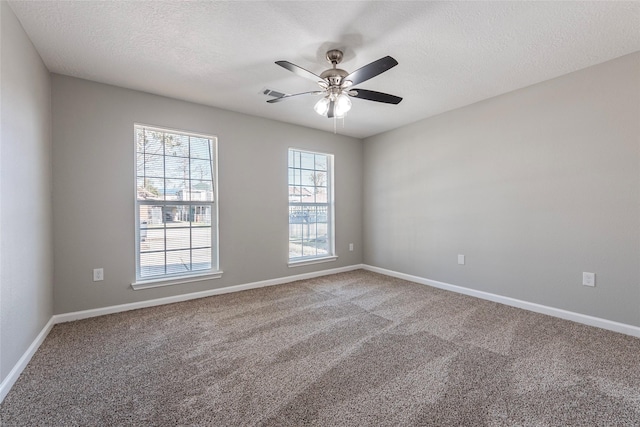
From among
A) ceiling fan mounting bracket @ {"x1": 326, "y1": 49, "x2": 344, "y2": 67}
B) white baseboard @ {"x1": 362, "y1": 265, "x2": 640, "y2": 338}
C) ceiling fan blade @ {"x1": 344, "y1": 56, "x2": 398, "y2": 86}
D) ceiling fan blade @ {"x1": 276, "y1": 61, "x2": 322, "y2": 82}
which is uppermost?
ceiling fan mounting bracket @ {"x1": 326, "y1": 49, "x2": 344, "y2": 67}

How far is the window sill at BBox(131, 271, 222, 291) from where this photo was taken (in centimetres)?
308

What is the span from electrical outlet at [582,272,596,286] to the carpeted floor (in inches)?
15.7

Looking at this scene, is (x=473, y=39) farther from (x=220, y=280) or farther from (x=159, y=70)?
(x=220, y=280)

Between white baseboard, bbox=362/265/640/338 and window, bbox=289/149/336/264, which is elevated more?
window, bbox=289/149/336/264

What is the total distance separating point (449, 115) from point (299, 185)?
235 centimetres

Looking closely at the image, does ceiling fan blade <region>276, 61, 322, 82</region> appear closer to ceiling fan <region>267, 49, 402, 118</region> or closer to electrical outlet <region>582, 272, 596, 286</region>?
ceiling fan <region>267, 49, 402, 118</region>

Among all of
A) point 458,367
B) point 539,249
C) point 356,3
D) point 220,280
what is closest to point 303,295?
point 220,280

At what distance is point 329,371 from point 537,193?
9.15ft

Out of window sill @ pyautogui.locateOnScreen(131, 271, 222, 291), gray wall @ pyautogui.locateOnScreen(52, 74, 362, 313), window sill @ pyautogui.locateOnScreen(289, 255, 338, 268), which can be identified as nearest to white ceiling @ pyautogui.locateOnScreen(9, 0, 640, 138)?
gray wall @ pyautogui.locateOnScreen(52, 74, 362, 313)

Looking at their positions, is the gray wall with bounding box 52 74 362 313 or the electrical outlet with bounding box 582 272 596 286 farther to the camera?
the gray wall with bounding box 52 74 362 313

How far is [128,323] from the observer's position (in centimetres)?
269

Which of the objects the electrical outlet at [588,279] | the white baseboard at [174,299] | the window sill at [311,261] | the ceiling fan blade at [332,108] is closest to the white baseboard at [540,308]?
the electrical outlet at [588,279]

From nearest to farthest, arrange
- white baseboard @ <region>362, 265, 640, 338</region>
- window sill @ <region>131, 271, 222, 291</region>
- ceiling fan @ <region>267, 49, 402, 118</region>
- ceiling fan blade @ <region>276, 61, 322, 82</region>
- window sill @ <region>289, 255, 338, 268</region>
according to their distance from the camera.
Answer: ceiling fan blade @ <region>276, 61, 322, 82</region> → ceiling fan @ <region>267, 49, 402, 118</region> → white baseboard @ <region>362, 265, 640, 338</region> → window sill @ <region>131, 271, 222, 291</region> → window sill @ <region>289, 255, 338, 268</region>

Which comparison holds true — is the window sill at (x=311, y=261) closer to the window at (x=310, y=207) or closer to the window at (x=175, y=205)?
the window at (x=310, y=207)
